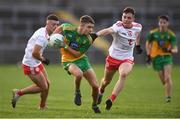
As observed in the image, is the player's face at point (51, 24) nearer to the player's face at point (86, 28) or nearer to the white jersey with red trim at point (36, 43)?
the white jersey with red trim at point (36, 43)

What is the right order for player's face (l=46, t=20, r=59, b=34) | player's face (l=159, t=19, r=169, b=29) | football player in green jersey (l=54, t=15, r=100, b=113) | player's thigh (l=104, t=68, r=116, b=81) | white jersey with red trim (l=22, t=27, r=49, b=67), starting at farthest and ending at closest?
player's face (l=159, t=19, r=169, b=29) < player's thigh (l=104, t=68, r=116, b=81) < player's face (l=46, t=20, r=59, b=34) < white jersey with red trim (l=22, t=27, r=49, b=67) < football player in green jersey (l=54, t=15, r=100, b=113)

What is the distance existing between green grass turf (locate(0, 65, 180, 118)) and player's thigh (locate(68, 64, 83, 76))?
2.88 ft

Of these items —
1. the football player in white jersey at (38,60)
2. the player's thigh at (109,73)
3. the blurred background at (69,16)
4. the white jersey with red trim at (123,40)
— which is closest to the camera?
the football player in white jersey at (38,60)

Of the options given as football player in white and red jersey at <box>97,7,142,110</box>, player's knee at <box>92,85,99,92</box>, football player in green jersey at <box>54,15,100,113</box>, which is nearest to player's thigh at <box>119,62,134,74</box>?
football player in white and red jersey at <box>97,7,142,110</box>

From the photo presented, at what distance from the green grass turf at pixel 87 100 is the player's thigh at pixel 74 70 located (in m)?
0.88

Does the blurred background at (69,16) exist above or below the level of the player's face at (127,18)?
below

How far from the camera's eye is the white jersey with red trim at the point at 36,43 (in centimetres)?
1719

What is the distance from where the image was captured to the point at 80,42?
16.9 meters

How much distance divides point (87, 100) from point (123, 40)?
332 centimetres

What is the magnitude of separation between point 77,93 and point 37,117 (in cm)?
150

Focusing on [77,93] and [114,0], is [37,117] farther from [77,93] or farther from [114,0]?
[114,0]

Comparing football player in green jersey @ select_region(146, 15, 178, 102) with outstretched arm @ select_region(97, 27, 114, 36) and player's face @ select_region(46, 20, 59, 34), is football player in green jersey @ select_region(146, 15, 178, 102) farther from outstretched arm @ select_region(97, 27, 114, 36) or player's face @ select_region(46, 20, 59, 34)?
player's face @ select_region(46, 20, 59, 34)

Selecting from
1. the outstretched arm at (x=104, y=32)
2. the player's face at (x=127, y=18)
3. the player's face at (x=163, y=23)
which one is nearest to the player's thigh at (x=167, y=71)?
the player's face at (x=163, y=23)

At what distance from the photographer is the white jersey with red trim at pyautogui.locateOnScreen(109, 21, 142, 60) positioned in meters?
18.1
